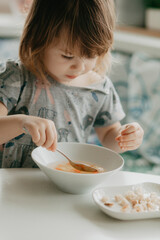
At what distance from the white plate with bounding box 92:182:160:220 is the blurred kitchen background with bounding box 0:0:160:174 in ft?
3.02

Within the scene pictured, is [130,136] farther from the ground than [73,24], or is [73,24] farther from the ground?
[73,24]

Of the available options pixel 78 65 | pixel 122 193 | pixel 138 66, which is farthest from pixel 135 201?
pixel 138 66

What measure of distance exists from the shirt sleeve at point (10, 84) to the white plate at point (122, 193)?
0.42 m

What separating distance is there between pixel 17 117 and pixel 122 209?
35cm

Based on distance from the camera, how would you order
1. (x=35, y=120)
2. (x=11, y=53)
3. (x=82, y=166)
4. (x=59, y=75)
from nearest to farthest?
(x=35, y=120), (x=82, y=166), (x=59, y=75), (x=11, y=53)

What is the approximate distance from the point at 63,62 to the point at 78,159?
0.28 metres

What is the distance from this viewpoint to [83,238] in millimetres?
696

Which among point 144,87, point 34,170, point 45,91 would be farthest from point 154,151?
point 34,170

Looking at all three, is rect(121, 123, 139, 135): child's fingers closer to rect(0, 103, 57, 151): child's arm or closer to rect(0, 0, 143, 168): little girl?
rect(0, 0, 143, 168): little girl

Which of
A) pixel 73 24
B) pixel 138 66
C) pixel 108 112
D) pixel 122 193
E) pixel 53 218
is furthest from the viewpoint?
pixel 138 66

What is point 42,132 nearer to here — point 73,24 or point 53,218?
point 53,218

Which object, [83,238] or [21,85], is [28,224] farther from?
[21,85]

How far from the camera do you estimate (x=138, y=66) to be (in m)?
2.13

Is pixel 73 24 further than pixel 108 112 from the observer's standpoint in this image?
No
